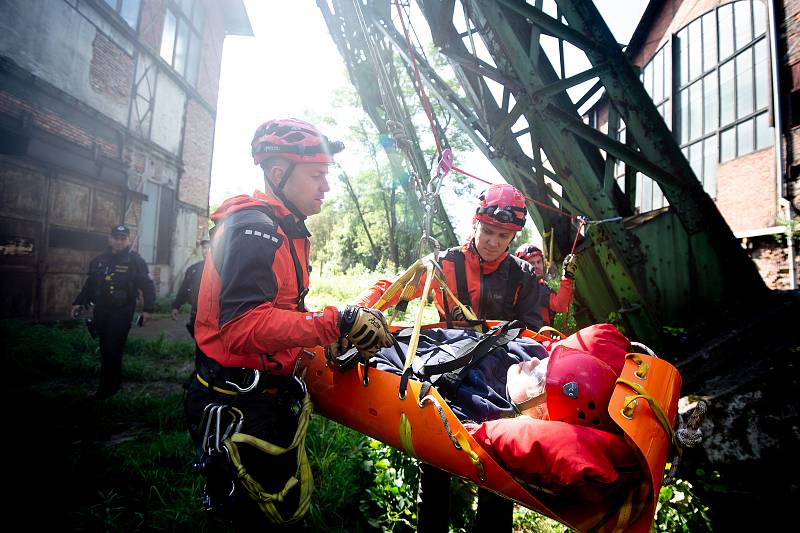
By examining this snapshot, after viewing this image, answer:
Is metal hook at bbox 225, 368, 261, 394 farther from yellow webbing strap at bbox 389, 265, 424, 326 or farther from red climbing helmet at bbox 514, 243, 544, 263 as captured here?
red climbing helmet at bbox 514, 243, 544, 263

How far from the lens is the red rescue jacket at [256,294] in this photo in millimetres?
1444

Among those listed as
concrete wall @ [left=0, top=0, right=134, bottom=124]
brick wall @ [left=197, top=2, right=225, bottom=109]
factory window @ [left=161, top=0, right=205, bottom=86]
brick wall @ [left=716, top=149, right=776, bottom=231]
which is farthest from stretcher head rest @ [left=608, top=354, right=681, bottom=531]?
brick wall @ [left=197, top=2, right=225, bottom=109]

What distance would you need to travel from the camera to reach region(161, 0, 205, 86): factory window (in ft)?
37.0

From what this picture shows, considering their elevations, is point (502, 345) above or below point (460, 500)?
above

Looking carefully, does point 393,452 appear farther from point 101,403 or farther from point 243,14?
point 243,14

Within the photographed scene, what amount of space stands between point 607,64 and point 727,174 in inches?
346

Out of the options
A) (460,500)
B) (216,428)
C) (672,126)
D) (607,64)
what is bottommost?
(460,500)

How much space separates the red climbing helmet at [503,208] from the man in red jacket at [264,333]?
143 centimetres

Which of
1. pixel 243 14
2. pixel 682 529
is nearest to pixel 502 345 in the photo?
pixel 682 529

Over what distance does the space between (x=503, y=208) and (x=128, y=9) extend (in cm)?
1224

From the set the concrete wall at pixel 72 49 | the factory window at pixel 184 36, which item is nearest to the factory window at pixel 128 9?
the concrete wall at pixel 72 49

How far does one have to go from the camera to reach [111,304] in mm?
4750

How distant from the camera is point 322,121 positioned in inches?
1016

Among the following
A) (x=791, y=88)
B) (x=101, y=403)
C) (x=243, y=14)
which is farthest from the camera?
(x=243, y=14)
